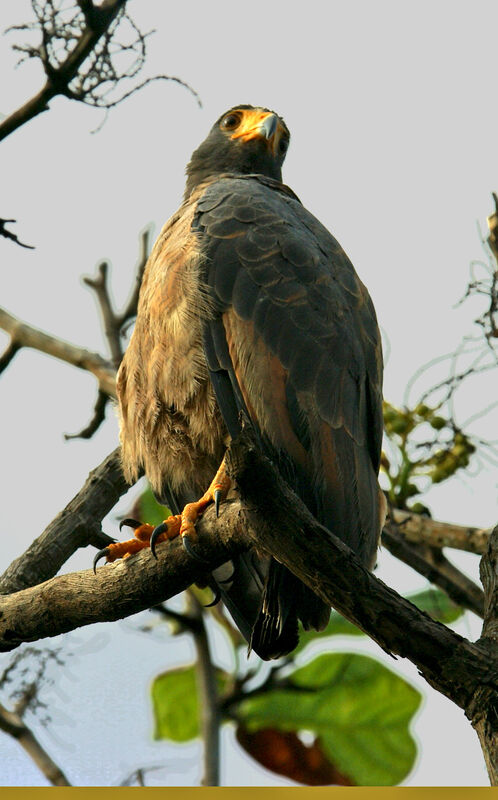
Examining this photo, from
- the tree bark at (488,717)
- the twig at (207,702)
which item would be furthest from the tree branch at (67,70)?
the tree bark at (488,717)

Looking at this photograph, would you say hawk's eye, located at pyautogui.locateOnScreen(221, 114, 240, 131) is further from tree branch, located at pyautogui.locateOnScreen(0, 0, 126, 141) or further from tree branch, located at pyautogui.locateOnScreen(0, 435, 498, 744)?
tree branch, located at pyautogui.locateOnScreen(0, 435, 498, 744)

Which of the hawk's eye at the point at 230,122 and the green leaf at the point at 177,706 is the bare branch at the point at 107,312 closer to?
the hawk's eye at the point at 230,122

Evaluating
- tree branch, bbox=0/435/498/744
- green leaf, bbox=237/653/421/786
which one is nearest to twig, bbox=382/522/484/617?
green leaf, bbox=237/653/421/786

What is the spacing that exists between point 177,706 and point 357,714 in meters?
1.05

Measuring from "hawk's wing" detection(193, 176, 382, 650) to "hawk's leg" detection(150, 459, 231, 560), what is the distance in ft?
0.68

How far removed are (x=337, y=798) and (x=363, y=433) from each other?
1.83 meters

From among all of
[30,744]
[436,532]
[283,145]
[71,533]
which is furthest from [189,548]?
[283,145]

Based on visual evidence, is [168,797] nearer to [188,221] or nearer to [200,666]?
[200,666]

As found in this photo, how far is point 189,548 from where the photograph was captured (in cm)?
335

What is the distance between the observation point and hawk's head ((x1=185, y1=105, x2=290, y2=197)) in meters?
5.53

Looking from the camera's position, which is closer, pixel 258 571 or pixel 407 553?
pixel 258 571

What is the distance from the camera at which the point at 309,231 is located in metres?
4.45

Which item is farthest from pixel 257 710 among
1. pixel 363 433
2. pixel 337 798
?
pixel 337 798

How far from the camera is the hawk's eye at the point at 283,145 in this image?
5.71 meters
